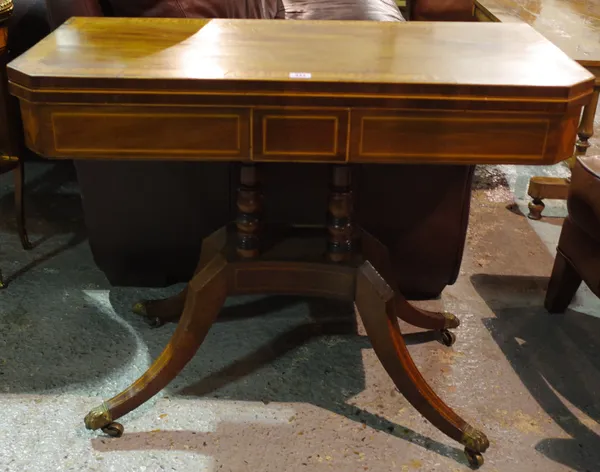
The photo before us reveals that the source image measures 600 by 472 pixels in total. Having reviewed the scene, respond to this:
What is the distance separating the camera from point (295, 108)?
3.05ft

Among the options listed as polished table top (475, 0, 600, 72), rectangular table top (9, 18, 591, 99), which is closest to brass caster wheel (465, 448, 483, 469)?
rectangular table top (9, 18, 591, 99)

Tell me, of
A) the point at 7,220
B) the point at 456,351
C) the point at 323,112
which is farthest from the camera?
the point at 7,220

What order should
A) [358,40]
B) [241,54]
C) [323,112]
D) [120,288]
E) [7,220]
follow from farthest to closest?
[7,220] → [120,288] → [358,40] → [241,54] → [323,112]

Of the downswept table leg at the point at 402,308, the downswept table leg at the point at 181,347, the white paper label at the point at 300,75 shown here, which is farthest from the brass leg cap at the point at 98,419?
the white paper label at the point at 300,75

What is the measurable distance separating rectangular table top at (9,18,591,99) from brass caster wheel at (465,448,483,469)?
616 mm

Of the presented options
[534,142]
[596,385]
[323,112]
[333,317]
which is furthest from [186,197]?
[596,385]

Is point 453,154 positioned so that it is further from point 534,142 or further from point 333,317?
point 333,317

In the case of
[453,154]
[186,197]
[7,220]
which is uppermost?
[453,154]

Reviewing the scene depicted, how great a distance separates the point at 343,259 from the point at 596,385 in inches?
23.6

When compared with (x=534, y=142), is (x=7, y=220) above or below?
below

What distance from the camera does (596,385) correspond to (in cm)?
134

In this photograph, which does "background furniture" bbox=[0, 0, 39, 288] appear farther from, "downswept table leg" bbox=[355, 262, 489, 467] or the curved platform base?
"downswept table leg" bbox=[355, 262, 489, 467]

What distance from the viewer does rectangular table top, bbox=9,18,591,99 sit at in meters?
0.91

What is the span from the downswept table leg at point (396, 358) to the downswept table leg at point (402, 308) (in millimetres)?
86
